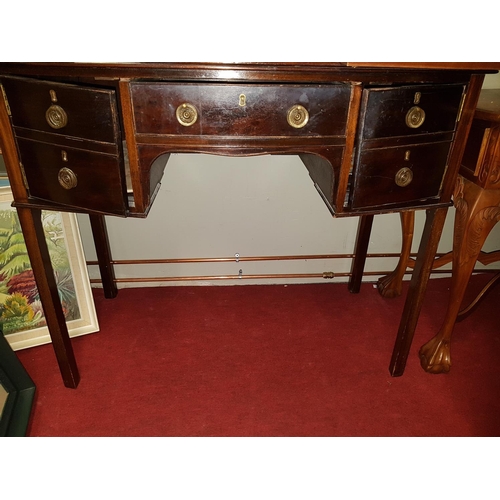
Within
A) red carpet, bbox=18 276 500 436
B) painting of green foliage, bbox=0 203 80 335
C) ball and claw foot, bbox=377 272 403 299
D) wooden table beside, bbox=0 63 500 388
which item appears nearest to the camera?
wooden table beside, bbox=0 63 500 388

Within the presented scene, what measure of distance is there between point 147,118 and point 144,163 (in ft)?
0.36

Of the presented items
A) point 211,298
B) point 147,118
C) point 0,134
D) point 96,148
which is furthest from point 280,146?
point 211,298

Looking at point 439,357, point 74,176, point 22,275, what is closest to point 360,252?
point 439,357

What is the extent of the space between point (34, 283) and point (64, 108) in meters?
0.85

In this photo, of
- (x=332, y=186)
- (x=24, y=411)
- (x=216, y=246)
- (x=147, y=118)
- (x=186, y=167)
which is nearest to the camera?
(x=147, y=118)

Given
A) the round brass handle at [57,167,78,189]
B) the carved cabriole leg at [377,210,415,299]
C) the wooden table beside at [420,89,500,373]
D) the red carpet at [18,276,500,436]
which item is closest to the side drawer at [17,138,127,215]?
the round brass handle at [57,167,78,189]

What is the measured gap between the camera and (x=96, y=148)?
1011 mm

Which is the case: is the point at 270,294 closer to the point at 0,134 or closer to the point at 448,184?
the point at 448,184

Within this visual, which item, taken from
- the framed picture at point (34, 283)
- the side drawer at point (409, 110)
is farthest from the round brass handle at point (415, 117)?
the framed picture at point (34, 283)

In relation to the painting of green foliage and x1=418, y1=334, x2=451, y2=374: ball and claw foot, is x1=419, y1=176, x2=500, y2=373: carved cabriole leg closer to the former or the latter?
x1=418, y1=334, x2=451, y2=374: ball and claw foot

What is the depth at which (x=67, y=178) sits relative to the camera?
1.07m

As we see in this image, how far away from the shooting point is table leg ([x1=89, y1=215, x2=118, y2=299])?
169 cm

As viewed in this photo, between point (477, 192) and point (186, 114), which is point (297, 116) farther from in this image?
point (477, 192)

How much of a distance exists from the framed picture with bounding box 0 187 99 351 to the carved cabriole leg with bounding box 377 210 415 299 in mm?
1234
